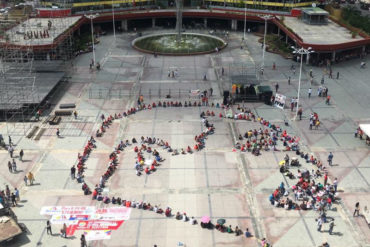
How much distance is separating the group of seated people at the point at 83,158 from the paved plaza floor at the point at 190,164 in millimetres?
729

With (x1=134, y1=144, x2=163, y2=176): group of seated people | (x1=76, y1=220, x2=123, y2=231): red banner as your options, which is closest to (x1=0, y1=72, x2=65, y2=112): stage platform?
(x1=134, y1=144, x2=163, y2=176): group of seated people

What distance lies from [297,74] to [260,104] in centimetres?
1511

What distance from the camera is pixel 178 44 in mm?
92000

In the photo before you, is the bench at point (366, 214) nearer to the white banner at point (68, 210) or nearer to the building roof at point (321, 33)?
the white banner at point (68, 210)

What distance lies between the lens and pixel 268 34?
9831 centimetres

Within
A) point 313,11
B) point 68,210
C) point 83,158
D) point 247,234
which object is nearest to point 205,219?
point 247,234

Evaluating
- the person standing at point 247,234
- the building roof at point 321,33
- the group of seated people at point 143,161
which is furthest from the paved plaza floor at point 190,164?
the building roof at point 321,33

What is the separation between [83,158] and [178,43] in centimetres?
5055

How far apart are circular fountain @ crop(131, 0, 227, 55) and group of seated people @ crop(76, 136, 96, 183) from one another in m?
39.3

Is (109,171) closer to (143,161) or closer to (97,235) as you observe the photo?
(143,161)

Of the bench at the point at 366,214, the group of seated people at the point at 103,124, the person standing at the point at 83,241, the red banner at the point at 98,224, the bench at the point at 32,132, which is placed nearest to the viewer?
the person standing at the point at 83,241

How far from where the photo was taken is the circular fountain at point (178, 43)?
87688 millimetres

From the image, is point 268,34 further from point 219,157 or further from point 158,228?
point 158,228

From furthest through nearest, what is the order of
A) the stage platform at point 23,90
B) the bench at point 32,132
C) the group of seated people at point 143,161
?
the stage platform at point 23,90, the bench at point 32,132, the group of seated people at point 143,161
